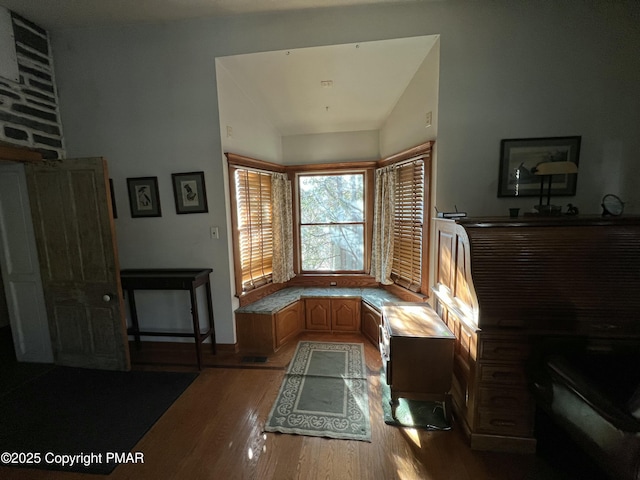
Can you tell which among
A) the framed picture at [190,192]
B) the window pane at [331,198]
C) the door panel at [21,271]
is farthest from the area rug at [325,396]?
the door panel at [21,271]

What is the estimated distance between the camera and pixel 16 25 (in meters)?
2.31

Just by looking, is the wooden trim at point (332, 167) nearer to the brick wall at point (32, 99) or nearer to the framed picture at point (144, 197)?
the framed picture at point (144, 197)

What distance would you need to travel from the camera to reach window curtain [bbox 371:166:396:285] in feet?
→ 10.0

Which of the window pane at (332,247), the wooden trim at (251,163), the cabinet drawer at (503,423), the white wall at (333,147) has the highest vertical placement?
the white wall at (333,147)

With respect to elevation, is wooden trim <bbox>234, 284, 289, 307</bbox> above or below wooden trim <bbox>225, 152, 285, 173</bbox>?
below

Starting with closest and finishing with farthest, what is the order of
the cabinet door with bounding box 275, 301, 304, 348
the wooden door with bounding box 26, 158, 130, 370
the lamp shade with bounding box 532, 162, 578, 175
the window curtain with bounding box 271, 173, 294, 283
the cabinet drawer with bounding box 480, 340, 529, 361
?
the cabinet drawer with bounding box 480, 340, 529, 361, the lamp shade with bounding box 532, 162, 578, 175, the wooden door with bounding box 26, 158, 130, 370, the cabinet door with bounding box 275, 301, 304, 348, the window curtain with bounding box 271, 173, 294, 283

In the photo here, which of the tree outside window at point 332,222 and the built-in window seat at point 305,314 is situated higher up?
the tree outside window at point 332,222

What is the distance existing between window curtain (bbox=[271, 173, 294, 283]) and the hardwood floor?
1641 millimetres

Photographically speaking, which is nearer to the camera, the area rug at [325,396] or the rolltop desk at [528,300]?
the rolltop desk at [528,300]

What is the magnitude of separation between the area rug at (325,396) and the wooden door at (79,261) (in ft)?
5.68

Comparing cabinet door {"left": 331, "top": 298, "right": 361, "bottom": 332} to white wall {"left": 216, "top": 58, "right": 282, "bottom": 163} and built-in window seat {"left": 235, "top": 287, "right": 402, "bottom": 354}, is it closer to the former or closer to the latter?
built-in window seat {"left": 235, "top": 287, "right": 402, "bottom": 354}

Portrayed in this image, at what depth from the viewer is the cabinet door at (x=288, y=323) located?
2889mm

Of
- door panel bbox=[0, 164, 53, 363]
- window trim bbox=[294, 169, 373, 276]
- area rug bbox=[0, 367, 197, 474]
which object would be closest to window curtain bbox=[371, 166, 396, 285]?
window trim bbox=[294, 169, 373, 276]

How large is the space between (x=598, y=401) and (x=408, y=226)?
1.94 meters
